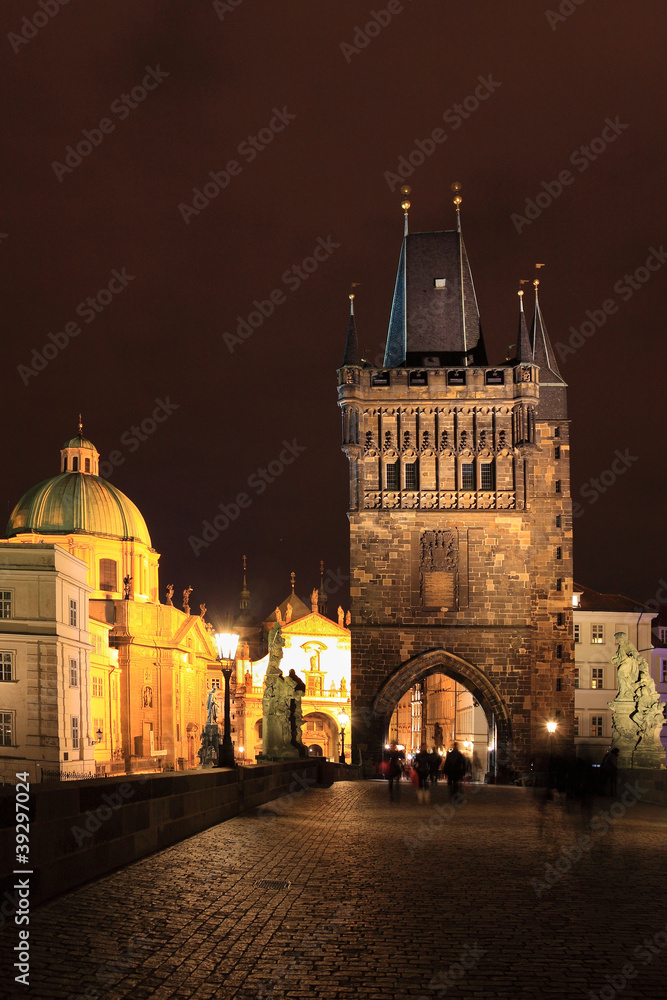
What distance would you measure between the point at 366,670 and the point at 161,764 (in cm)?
3727

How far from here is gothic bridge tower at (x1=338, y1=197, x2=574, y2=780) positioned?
46031 mm

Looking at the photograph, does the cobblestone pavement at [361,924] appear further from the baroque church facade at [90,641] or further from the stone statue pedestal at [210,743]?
the baroque church facade at [90,641]

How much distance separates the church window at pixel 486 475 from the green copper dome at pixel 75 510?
41.7 meters

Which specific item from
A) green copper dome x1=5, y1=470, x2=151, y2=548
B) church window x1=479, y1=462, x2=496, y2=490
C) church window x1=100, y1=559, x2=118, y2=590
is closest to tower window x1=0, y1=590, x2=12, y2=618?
church window x1=479, y1=462, x2=496, y2=490

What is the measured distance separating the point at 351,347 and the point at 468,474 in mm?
6833

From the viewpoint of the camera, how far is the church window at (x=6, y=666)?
2040 inches

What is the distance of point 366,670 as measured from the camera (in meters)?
46.2

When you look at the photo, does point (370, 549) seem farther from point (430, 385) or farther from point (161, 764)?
point (161, 764)

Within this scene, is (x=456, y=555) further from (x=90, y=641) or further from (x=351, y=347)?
(x=90, y=641)

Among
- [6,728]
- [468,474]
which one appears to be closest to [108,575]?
[6,728]

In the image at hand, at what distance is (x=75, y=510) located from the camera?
3268 inches

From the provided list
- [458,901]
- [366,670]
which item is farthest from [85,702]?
[458,901]

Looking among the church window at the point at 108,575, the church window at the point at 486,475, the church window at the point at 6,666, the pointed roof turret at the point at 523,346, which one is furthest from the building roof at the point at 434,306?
the church window at the point at 108,575

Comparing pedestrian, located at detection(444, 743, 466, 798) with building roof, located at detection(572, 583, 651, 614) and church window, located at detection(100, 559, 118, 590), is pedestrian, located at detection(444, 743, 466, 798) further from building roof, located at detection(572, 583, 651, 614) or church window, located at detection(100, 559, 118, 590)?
church window, located at detection(100, 559, 118, 590)
